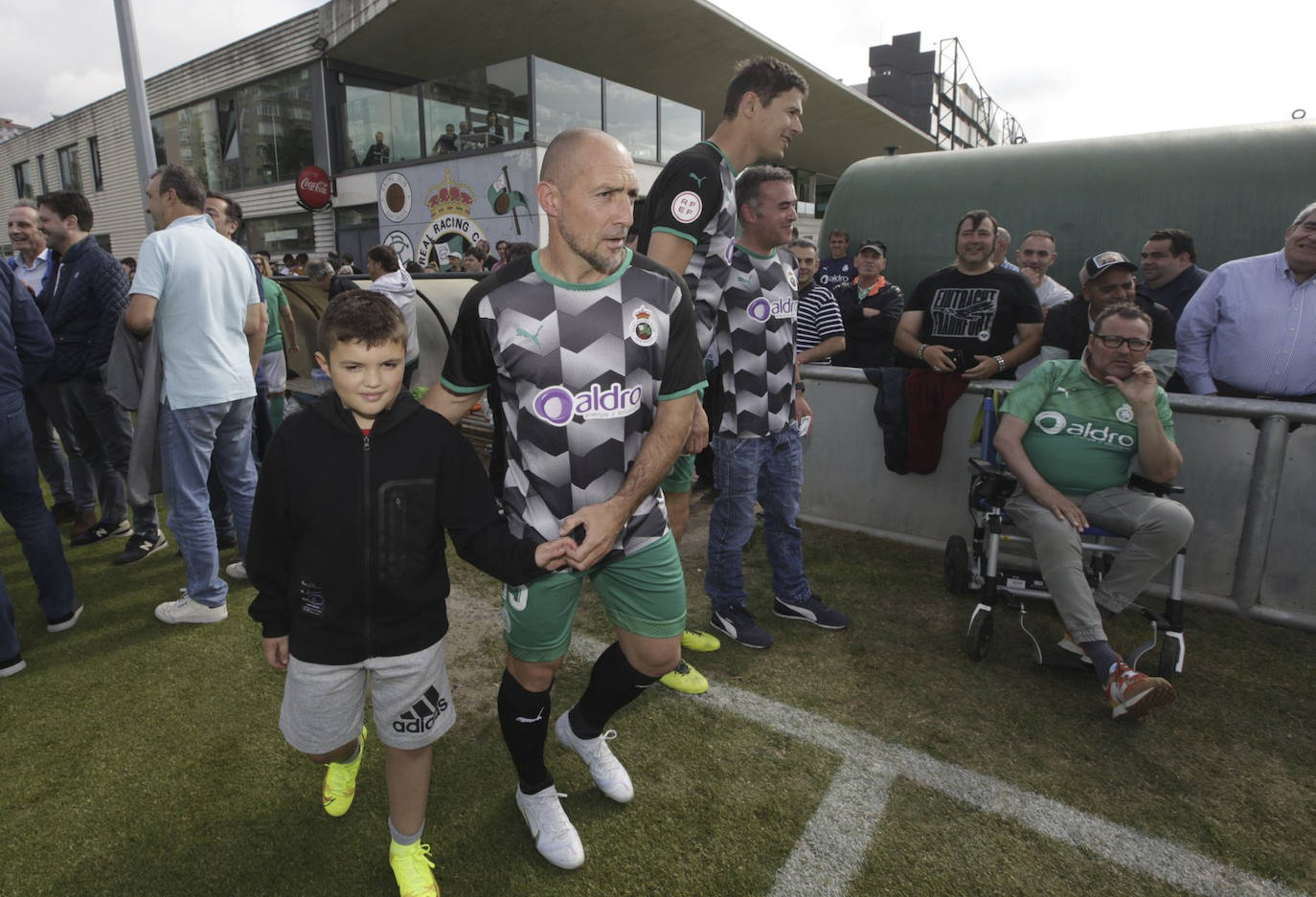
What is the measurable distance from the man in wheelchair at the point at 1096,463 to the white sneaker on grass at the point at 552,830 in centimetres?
238

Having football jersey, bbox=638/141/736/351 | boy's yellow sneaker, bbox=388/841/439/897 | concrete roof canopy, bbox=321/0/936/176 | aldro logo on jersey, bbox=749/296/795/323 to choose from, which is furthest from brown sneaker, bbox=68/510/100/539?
concrete roof canopy, bbox=321/0/936/176

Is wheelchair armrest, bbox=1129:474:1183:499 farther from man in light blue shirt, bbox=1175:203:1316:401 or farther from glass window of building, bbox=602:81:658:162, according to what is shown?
glass window of building, bbox=602:81:658:162

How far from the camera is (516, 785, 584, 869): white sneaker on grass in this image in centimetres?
221

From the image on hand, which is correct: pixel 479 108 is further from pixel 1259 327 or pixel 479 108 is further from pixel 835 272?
pixel 1259 327

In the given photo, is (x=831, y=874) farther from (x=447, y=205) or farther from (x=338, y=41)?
(x=338, y=41)

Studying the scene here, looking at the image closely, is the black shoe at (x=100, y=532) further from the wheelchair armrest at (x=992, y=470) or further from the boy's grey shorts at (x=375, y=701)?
the wheelchair armrest at (x=992, y=470)

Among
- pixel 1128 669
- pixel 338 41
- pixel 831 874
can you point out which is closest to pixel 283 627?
pixel 831 874

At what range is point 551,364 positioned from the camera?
6.51 ft

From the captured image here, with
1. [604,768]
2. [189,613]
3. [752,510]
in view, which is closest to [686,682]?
[604,768]

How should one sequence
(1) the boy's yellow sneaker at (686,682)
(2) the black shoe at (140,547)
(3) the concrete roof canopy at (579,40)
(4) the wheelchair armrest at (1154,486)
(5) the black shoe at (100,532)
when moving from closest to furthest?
1. (1) the boy's yellow sneaker at (686,682)
2. (4) the wheelchair armrest at (1154,486)
3. (2) the black shoe at (140,547)
4. (5) the black shoe at (100,532)
5. (3) the concrete roof canopy at (579,40)

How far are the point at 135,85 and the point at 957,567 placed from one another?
9162 mm

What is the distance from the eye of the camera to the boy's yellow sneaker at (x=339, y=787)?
96.4 inches

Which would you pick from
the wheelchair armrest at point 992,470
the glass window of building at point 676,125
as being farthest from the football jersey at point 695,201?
the glass window of building at point 676,125

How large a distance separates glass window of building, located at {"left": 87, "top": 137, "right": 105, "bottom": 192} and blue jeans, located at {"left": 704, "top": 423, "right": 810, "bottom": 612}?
31217mm
